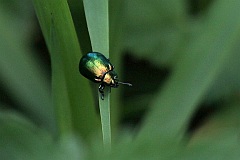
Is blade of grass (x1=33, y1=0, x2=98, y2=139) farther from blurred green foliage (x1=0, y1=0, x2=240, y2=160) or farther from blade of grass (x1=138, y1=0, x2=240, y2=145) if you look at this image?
blade of grass (x1=138, y1=0, x2=240, y2=145)

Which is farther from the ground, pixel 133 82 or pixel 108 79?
pixel 133 82

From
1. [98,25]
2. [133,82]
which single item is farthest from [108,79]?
[133,82]

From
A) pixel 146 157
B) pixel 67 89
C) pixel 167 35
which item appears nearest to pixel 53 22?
pixel 67 89

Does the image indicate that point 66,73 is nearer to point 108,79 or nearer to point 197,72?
point 108,79

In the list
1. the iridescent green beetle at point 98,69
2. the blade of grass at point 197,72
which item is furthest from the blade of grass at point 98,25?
the blade of grass at point 197,72

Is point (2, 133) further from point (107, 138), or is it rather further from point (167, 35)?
point (167, 35)

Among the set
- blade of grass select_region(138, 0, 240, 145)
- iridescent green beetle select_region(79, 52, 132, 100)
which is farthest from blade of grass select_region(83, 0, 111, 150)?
blade of grass select_region(138, 0, 240, 145)
